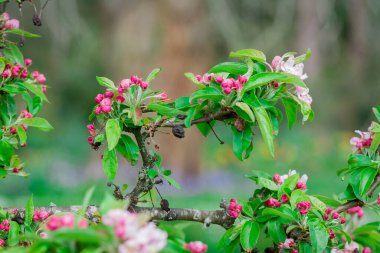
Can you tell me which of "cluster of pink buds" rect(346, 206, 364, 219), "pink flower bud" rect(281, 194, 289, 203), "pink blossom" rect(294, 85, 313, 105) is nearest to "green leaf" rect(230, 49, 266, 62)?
"pink blossom" rect(294, 85, 313, 105)

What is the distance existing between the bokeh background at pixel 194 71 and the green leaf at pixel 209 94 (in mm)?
2509

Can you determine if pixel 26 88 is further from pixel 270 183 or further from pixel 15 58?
pixel 270 183

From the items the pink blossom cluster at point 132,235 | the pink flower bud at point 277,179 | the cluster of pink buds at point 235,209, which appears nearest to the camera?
the pink blossom cluster at point 132,235

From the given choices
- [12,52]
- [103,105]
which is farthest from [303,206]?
[12,52]

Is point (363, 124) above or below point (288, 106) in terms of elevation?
above

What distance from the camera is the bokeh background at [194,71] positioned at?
9.56 metres

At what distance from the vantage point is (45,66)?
1689 centimetres

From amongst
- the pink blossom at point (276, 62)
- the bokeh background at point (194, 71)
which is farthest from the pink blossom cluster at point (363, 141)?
the bokeh background at point (194, 71)

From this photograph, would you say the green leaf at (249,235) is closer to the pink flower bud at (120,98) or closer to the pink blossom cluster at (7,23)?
the pink flower bud at (120,98)

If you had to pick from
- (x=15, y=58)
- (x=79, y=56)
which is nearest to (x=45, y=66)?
(x=79, y=56)

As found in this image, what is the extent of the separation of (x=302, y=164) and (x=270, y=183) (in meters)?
10.5

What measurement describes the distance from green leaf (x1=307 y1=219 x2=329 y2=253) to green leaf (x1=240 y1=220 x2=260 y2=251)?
0.56 ft

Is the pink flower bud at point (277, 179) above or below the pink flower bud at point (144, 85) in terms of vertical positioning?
below

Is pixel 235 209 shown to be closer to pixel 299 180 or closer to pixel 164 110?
pixel 299 180
